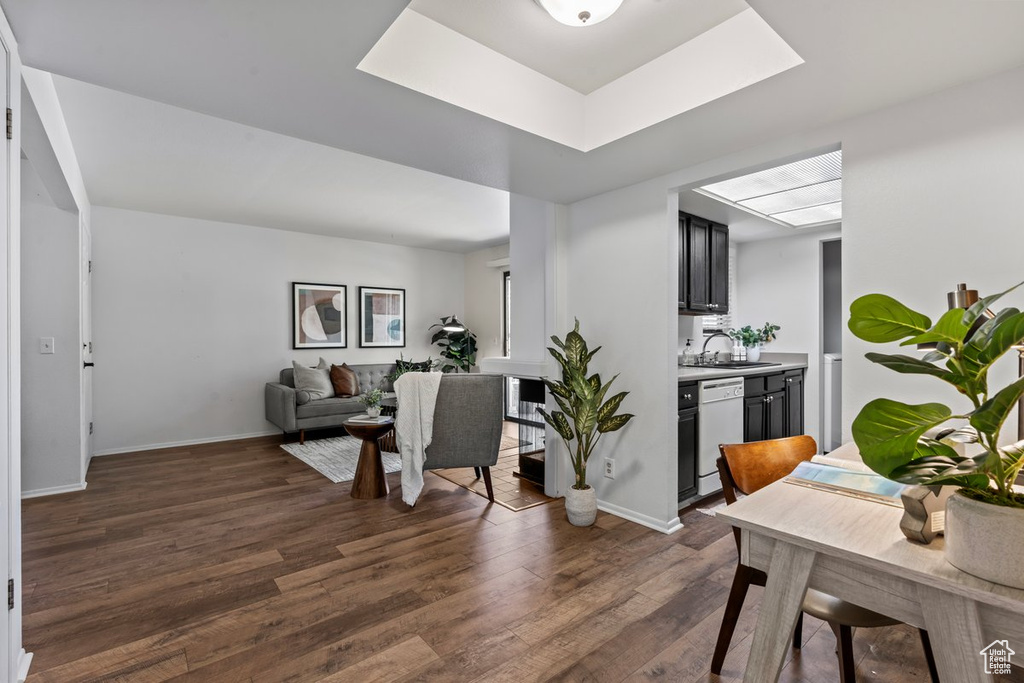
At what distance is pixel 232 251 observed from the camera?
5531 millimetres

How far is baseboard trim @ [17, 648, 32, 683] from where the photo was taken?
1656mm

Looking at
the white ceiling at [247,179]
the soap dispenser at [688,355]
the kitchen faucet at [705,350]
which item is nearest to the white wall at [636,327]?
the white ceiling at [247,179]

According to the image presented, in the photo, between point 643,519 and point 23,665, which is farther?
point 643,519

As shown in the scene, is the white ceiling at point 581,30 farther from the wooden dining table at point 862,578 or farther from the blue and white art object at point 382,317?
the blue and white art object at point 382,317

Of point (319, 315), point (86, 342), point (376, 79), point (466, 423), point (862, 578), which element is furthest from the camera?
point (319, 315)

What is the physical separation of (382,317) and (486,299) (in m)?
1.48

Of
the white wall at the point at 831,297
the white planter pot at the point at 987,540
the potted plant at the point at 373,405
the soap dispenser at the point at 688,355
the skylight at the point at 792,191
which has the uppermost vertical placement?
the skylight at the point at 792,191

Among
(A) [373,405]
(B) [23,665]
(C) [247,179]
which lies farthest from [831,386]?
(B) [23,665]

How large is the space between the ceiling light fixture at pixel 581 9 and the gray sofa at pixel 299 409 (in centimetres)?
453

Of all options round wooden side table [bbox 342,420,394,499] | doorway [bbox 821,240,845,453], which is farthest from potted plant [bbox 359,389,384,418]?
doorway [bbox 821,240,845,453]

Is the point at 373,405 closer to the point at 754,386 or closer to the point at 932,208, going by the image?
the point at 754,386

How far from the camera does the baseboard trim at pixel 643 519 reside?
293 centimetres

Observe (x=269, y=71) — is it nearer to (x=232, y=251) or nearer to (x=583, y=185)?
(x=583, y=185)

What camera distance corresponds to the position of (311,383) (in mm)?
5422
